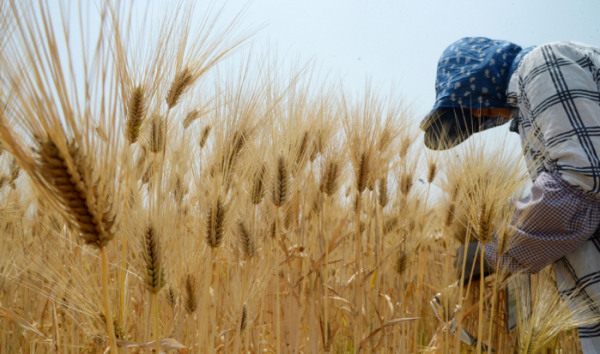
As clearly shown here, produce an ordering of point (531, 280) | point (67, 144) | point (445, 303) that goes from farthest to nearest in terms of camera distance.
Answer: point (531, 280), point (445, 303), point (67, 144)

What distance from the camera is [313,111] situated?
1.48 m

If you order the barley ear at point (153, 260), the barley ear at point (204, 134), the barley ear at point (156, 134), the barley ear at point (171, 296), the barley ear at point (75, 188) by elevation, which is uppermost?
the barley ear at point (204, 134)

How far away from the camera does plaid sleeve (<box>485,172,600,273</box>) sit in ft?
4.42

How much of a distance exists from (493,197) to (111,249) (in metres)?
1.25

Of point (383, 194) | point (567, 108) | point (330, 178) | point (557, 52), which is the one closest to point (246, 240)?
point (330, 178)

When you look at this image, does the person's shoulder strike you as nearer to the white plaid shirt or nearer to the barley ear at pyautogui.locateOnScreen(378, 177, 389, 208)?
the white plaid shirt

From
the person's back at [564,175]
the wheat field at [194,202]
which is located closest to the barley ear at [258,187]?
the wheat field at [194,202]

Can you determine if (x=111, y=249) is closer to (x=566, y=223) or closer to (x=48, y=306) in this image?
(x=48, y=306)

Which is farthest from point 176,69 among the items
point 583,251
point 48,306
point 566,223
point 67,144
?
point 583,251

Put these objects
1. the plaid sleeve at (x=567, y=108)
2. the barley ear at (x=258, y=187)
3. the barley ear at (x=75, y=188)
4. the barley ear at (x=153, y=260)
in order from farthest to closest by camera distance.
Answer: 1. the plaid sleeve at (x=567, y=108)
2. the barley ear at (x=258, y=187)
3. the barley ear at (x=153, y=260)
4. the barley ear at (x=75, y=188)

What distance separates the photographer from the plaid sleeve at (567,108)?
129 cm

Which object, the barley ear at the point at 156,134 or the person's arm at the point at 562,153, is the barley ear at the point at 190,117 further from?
the person's arm at the point at 562,153

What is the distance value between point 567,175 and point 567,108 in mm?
231

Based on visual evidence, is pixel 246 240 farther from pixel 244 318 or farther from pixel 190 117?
pixel 190 117
